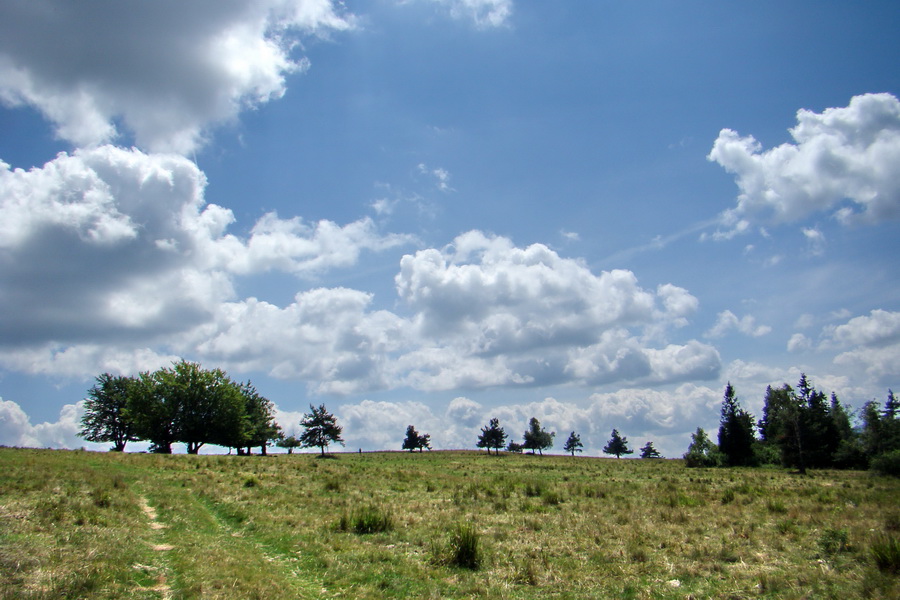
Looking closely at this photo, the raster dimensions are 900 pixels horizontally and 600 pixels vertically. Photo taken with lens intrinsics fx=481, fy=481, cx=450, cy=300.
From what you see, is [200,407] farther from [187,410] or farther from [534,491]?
[534,491]

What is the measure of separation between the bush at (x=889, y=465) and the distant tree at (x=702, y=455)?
115ft

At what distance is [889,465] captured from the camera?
46.3 metres

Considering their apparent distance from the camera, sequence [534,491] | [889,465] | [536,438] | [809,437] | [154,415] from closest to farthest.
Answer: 1. [534,491]
2. [889,465]
3. [154,415]
4. [809,437]
5. [536,438]

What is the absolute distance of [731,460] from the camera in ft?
280

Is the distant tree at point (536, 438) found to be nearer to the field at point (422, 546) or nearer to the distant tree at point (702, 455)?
the distant tree at point (702, 455)

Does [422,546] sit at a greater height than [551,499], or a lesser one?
greater

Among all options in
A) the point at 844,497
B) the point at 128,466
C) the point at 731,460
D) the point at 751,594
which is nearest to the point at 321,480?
the point at 128,466

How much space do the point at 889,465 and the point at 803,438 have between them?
31.5 m

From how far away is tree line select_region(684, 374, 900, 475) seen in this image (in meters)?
63.5

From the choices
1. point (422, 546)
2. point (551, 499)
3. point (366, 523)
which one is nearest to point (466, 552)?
point (422, 546)

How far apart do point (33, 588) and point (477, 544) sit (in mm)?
9257

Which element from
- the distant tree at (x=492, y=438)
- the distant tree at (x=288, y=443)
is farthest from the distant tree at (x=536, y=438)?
the distant tree at (x=288, y=443)

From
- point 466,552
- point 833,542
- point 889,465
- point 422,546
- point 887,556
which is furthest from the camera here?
point 889,465

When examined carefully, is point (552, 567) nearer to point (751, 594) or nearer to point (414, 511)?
point (751, 594)
